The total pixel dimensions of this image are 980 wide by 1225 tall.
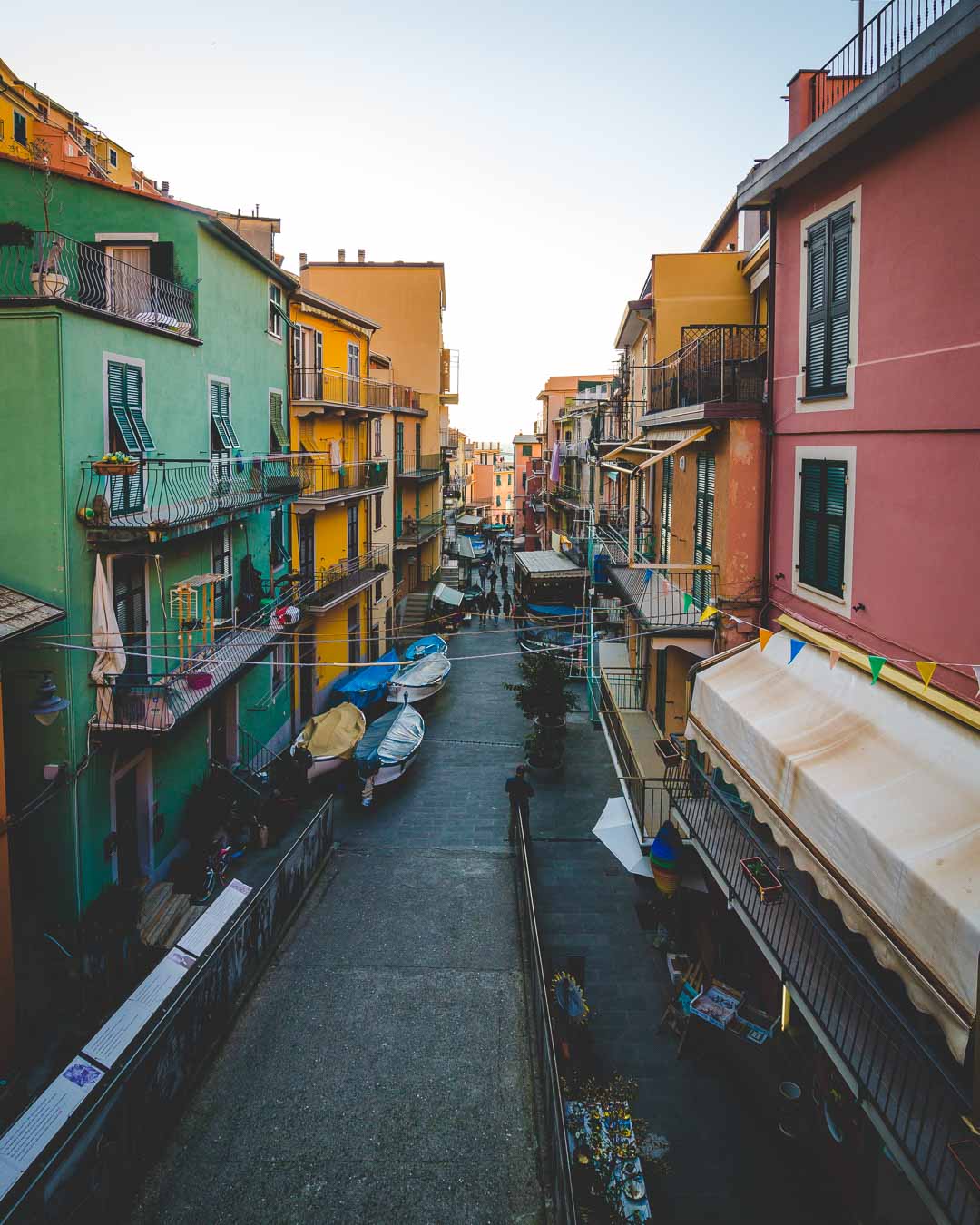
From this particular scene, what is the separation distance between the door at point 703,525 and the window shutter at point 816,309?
2977 mm

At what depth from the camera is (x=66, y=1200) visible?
23.6ft

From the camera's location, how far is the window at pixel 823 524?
33.1ft

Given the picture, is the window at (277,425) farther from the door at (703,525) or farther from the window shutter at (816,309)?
the window shutter at (816,309)

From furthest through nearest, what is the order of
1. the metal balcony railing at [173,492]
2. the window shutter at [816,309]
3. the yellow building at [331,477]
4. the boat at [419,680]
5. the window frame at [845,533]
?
the boat at [419,680] < the yellow building at [331,477] < the metal balcony railing at [173,492] < the window shutter at [816,309] < the window frame at [845,533]

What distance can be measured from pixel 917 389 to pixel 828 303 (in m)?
2.52

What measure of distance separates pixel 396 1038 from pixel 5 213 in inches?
611

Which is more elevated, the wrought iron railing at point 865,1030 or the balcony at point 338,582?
the balcony at point 338,582

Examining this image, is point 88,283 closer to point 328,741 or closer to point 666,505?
point 328,741

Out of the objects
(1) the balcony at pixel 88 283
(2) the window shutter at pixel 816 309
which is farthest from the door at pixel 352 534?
(2) the window shutter at pixel 816 309

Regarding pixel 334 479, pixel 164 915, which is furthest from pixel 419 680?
pixel 164 915

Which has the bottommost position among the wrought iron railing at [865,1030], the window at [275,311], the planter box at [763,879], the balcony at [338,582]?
the wrought iron railing at [865,1030]

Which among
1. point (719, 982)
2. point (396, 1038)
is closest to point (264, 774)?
point (396, 1038)

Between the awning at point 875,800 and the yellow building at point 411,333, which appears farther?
the yellow building at point 411,333

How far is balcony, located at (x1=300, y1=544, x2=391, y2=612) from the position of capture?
23.8 metres
